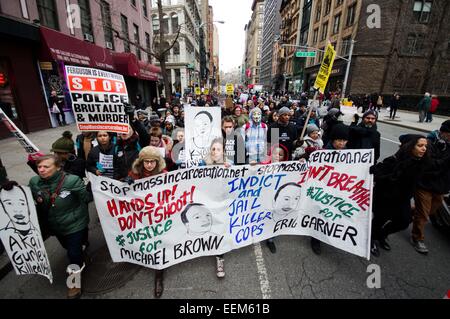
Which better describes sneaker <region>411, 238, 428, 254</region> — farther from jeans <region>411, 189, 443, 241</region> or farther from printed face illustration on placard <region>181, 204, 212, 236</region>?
printed face illustration on placard <region>181, 204, 212, 236</region>

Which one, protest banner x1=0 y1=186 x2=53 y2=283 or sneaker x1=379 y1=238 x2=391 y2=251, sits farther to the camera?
sneaker x1=379 y1=238 x2=391 y2=251

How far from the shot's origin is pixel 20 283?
2.66 metres

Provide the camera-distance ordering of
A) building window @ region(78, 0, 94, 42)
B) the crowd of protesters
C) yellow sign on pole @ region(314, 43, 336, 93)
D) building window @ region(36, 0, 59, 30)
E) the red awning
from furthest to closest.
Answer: building window @ region(78, 0, 94, 42) < building window @ region(36, 0, 59, 30) < the red awning < yellow sign on pole @ region(314, 43, 336, 93) < the crowd of protesters

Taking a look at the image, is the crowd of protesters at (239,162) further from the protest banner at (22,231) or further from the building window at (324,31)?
the building window at (324,31)

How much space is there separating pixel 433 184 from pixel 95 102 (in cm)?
519

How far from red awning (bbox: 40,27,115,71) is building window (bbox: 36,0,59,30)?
1007mm

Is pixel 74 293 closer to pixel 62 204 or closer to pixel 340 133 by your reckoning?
pixel 62 204

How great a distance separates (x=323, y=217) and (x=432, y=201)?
1838mm

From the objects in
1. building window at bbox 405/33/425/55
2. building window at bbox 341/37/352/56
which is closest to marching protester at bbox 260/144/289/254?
building window at bbox 341/37/352/56

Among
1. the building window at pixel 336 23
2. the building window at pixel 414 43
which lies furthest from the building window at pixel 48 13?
the building window at pixel 414 43

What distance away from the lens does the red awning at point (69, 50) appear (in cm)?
928

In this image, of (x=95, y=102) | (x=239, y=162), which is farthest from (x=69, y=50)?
(x=239, y=162)

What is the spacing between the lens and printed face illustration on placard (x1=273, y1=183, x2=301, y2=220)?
10.0 ft
